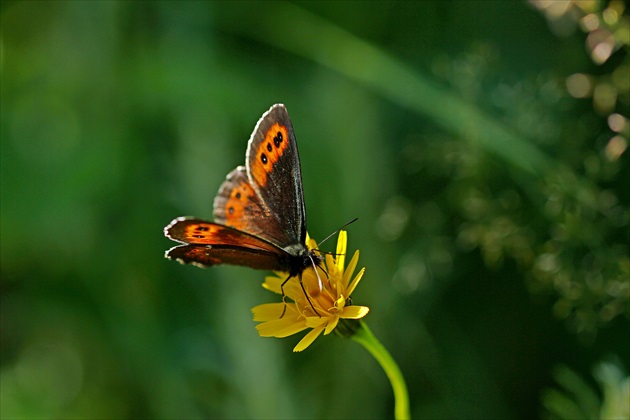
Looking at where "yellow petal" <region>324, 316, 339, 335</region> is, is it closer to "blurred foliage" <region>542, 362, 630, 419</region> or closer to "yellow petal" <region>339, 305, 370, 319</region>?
"yellow petal" <region>339, 305, 370, 319</region>

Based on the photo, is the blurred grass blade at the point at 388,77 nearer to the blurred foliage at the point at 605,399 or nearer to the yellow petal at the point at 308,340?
the blurred foliage at the point at 605,399

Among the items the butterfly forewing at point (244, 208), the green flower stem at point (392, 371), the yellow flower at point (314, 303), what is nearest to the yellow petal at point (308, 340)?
the yellow flower at point (314, 303)

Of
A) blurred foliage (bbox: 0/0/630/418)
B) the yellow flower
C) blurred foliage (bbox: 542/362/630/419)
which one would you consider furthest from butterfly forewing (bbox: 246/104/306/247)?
blurred foliage (bbox: 542/362/630/419)

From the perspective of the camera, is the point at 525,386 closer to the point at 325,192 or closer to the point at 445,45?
the point at 325,192

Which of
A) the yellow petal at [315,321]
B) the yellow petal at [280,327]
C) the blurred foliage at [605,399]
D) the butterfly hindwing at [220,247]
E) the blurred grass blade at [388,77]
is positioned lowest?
the blurred foliage at [605,399]

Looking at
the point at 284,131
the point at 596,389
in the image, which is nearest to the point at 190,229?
the point at 284,131

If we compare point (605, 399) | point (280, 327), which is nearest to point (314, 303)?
point (280, 327)

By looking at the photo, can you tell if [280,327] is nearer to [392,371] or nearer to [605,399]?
[392,371]
